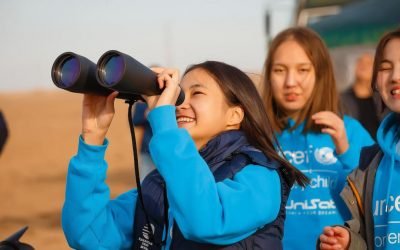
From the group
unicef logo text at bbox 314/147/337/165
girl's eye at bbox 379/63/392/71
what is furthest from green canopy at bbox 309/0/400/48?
girl's eye at bbox 379/63/392/71

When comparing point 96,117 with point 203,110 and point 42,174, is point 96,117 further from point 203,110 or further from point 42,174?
point 42,174

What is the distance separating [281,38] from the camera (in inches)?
148

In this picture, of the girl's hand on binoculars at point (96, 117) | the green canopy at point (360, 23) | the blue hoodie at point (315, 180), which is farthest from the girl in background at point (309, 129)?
the green canopy at point (360, 23)

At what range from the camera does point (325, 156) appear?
136 inches

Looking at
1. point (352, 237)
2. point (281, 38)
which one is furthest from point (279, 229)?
point (281, 38)

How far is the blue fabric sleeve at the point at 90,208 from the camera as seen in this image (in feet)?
7.87

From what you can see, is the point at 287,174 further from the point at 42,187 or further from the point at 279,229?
the point at 42,187

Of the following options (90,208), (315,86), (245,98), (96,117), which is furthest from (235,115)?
(315,86)

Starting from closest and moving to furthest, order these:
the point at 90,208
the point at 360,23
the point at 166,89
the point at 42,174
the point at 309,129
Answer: the point at 166,89 < the point at 90,208 < the point at 309,129 < the point at 360,23 < the point at 42,174

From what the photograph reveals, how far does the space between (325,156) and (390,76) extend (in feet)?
2.88

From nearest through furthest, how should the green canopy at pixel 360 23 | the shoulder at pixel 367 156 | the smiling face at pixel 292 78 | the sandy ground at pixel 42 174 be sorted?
the shoulder at pixel 367 156 < the smiling face at pixel 292 78 < the sandy ground at pixel 42 174 < the green canopy at pixel 360 23

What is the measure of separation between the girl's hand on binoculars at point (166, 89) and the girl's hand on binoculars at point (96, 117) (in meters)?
0.27

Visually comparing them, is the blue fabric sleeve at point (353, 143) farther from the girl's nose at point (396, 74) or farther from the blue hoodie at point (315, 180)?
the girl's nose at point (396, 74)

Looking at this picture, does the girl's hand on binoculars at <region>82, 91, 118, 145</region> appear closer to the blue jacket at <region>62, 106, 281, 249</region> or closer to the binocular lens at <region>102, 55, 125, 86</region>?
the blue jacket at <region>62, 106, 281, 249</region>
